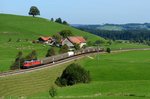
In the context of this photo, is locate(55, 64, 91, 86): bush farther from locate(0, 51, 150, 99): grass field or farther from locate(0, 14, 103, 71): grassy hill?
locate(0, 14, 103, 71): grassy hill

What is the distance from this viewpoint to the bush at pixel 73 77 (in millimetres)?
61062

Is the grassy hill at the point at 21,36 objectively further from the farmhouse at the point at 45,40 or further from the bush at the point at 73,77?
the bush at the point at 73,77

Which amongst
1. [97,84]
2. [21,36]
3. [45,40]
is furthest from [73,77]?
[21,36]

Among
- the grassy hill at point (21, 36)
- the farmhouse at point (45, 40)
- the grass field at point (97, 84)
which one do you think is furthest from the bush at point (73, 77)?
the farmhouse at point (45, 40)

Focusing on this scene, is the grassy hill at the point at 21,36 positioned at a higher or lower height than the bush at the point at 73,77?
lower

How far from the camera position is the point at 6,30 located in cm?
18038

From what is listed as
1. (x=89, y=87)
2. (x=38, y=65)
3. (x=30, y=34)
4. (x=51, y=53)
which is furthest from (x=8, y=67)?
(x=30, y=34)

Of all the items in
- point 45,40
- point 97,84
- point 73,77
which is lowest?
point 45,40

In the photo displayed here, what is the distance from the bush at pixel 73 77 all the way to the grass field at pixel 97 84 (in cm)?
168

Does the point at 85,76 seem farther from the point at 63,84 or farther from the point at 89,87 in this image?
the point at 89,87

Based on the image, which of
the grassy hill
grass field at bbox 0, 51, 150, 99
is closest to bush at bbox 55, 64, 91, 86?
grass field at bbox 0, 51, 150, 99

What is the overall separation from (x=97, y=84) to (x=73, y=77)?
1014 centimetres

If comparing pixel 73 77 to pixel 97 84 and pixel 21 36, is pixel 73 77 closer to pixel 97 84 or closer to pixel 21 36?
pixel 97 84

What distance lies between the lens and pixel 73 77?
200 feet
